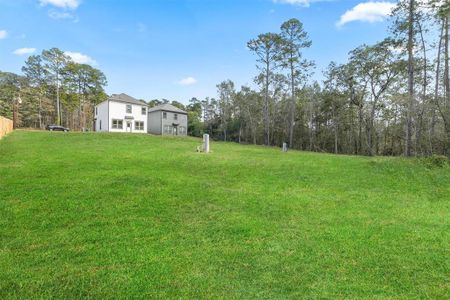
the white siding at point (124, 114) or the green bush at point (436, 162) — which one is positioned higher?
the white siding at point (124, 114)

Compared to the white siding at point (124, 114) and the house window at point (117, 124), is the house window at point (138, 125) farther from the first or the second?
the house window at point (117, 124)

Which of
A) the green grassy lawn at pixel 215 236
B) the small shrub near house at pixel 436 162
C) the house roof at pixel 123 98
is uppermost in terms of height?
the house roof at pixel 123 98

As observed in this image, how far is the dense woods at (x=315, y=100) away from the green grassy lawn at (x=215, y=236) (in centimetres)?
1144

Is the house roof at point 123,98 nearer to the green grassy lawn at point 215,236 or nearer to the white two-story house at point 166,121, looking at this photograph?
the white two-story house at point 166,121

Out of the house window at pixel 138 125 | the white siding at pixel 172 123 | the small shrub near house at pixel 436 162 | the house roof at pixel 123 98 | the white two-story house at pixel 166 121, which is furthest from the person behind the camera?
the white siding at pixel 172 123

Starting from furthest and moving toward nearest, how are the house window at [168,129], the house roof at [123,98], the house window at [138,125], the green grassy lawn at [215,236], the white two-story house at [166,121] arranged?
the house window at [168,129], the white two-story house at [166,121], the house window at [138,125], the house roof at [123,98], the green grassy lawn at [215,236]

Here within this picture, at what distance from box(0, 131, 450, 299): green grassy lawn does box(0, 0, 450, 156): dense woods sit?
37.5 feet

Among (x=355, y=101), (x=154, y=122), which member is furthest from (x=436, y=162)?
(x=154, y=122)

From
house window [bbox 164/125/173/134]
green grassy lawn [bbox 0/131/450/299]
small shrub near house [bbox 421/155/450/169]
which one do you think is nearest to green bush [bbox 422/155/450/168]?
small shrub near house [bbox 421/155/450/169]

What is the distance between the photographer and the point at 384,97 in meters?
28.8

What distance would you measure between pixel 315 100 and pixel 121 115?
2469cm

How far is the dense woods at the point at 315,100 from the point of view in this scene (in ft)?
57.3

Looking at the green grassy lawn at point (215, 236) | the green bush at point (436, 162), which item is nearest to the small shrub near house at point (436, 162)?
the green bush at point (436, 162)

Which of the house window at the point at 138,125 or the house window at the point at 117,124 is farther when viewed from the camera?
the house window at the point at 138,125
